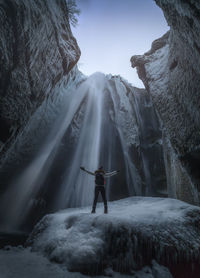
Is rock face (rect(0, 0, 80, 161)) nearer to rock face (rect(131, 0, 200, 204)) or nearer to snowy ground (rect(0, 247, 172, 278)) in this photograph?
snowy ground (rect(0, 247, 172, 278))

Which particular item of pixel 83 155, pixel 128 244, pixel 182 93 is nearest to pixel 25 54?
pixel 182 93

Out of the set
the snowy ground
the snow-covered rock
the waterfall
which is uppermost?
the waterfall

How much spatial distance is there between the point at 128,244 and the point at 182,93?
5.97 m

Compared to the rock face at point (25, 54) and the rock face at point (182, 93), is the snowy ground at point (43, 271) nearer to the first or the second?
the rock face at point (25, 54)

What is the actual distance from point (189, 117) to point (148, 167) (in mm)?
9765

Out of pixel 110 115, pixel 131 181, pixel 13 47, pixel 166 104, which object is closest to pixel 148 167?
pixel 131 181

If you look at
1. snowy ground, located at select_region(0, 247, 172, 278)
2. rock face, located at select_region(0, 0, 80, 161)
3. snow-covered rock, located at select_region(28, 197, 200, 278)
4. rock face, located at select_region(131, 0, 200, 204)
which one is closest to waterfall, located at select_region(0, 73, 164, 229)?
rock face, located at select_region(131, 0, 200, 204)

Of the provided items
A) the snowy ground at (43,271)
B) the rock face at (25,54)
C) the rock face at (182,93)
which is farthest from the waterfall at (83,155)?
the snowy ground at (43,271)

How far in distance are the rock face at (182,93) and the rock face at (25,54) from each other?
180 inches

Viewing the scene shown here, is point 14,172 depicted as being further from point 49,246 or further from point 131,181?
point 49,246

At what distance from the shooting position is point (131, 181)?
14008 mm

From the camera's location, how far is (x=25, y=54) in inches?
221

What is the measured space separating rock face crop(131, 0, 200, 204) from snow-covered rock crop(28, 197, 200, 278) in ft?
10.0

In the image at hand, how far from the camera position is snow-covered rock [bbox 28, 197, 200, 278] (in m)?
2.80
